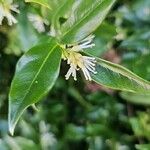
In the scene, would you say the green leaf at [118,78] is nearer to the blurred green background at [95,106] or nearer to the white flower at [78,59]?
the white flower at [78,59]

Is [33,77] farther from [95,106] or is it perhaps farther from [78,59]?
[95,106]

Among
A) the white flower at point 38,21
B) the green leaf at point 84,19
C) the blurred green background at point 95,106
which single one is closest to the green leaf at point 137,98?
the blurred green background at point 95,106

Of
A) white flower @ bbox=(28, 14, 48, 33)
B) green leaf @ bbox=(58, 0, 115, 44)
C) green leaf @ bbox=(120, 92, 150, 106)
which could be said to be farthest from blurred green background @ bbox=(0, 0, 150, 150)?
green leaf @ bbox=(58, 0, 115, 44)

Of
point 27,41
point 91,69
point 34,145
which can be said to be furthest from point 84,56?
point 34,145

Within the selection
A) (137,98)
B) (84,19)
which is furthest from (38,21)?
(137,98)

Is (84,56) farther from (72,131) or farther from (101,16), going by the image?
(72,131)
